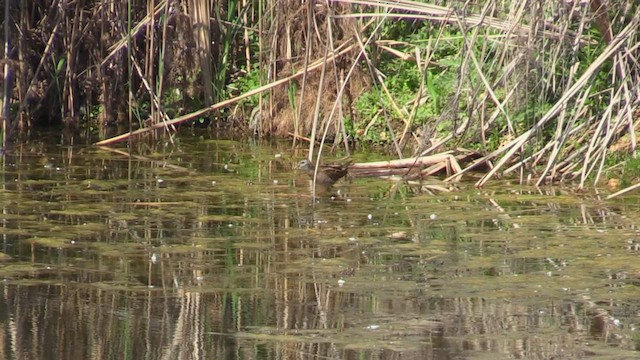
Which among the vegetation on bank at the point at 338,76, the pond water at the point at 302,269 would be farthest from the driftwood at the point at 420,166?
the pond water at the point at 302,269

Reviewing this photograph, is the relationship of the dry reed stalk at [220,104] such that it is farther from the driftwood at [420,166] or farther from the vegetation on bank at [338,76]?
the driftwood at [420,166]

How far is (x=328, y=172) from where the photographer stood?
9445 mm

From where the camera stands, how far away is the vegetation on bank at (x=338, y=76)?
9234 mm

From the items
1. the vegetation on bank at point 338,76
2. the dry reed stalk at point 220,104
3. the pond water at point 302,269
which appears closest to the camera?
the pond water at point 302,269

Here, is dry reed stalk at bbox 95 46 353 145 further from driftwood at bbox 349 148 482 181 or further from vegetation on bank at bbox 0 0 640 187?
driftwood at bbox 349 148 482 181

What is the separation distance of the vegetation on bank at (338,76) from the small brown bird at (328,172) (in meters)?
0.26

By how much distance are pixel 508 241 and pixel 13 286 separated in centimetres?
295

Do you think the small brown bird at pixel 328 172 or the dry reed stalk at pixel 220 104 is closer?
the small brown bird at pixel 328 172

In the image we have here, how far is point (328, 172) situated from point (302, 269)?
272 centimetres

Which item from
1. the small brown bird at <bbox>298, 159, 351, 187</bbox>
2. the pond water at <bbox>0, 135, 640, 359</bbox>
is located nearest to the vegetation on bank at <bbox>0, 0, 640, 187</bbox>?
the small brown bird at <bbox>298, 159, 351, 187</bbox>

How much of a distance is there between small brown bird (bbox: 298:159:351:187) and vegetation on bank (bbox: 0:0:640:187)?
262mm

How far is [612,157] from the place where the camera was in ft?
31.5

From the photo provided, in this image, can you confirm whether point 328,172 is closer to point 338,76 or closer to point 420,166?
point 420,166

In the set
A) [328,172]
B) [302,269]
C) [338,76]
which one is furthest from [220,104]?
[302,269]
